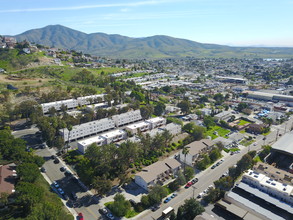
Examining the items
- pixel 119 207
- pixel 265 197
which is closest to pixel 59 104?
pixel 119 207

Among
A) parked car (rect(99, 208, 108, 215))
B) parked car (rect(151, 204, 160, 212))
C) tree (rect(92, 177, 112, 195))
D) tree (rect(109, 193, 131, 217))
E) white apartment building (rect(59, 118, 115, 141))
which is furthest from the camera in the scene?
white apartment building (rect(59, 118, 115, 141))

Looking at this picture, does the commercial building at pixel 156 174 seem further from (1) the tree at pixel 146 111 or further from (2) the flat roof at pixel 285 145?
(1) the tree at pixel 146 111

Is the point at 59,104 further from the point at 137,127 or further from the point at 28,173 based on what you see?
the point at 28,173

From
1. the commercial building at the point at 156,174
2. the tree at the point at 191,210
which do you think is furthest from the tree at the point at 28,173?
the tree at the point at 191,210

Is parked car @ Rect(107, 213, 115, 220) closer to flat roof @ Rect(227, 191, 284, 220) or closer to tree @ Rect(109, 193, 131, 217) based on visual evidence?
tree @ Rect(109, 193, 131, 217)

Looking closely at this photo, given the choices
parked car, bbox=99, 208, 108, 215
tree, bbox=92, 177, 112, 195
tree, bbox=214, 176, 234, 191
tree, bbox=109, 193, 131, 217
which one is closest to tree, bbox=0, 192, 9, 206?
tree, bbox=92, 177, 112, 195

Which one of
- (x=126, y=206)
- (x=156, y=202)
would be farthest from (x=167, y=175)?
(x=126, y=206)
